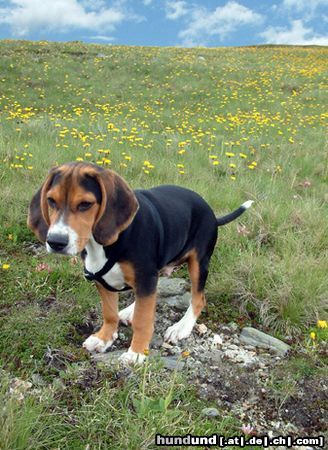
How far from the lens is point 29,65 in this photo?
18.5 m

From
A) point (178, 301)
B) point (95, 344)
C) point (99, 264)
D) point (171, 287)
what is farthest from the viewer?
point (171, 287)

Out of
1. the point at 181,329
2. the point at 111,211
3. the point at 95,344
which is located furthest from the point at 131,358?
the point at 111,211

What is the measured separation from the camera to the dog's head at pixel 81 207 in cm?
243

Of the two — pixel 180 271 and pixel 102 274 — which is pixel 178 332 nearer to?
pixel 102 274

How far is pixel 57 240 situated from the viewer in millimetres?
2369

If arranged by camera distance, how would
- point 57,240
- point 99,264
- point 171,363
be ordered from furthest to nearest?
point 171,363, point 99,264, point 57,240

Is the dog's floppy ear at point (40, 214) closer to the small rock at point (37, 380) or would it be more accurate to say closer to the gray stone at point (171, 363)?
the small rock at point (37, 380)

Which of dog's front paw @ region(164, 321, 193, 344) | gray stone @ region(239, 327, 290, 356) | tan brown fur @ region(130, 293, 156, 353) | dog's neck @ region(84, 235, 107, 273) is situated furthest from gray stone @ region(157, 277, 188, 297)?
dog's neck @ region(84, 235, 107, 273)

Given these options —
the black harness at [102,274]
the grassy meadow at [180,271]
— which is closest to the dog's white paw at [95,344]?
the grassy meadow at [180,271]

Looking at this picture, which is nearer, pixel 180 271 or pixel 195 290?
pixel 195 290

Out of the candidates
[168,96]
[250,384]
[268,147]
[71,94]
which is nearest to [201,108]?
[168,96]

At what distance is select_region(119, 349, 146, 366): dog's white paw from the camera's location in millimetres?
2886

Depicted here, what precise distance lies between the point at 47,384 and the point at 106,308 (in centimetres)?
71

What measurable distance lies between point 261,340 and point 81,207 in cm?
182
